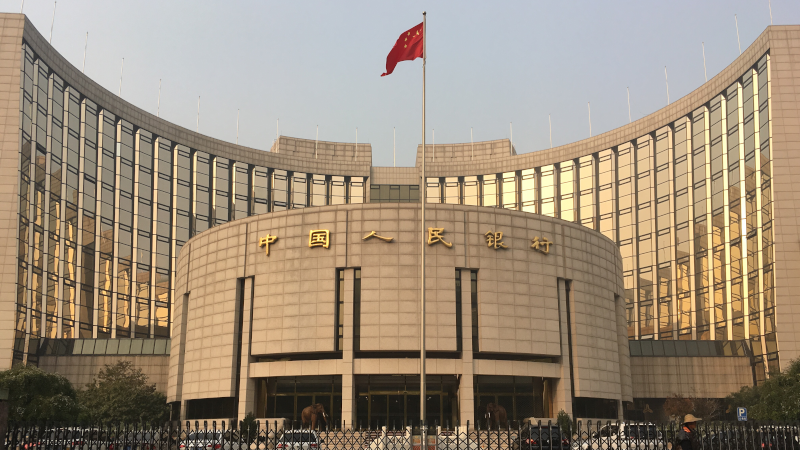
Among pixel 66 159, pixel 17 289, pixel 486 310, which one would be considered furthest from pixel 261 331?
pixel 66 159

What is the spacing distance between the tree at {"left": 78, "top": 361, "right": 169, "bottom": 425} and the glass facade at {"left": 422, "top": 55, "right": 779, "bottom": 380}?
4859cm

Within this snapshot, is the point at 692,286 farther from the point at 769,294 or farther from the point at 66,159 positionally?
the point at 66,159

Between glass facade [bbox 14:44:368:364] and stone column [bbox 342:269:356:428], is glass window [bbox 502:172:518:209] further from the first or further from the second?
stone column [bbox 342:269:356:428]

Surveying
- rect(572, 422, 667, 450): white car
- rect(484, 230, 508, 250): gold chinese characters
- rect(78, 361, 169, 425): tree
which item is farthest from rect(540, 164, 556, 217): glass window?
rect(78, 361, 169, 425): tree

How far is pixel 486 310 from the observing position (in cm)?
5444

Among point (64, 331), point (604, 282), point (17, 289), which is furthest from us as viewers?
point (64, 331)

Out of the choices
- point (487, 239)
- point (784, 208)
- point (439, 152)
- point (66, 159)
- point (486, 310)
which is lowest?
point (486, 310)

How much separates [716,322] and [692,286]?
5.07 metres

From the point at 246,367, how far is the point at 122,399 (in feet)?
48.9

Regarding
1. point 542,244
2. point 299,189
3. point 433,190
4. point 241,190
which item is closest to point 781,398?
point 542,244

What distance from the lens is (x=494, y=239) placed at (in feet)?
183

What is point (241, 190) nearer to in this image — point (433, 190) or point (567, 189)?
point (433, 190)

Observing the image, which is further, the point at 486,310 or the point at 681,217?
the point at 681,217

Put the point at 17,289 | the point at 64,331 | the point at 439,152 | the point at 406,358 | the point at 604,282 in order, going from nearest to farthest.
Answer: the point at 406,358, the point at 604,282, the point at 17,289, the point at 64,331, the point at 439,152
